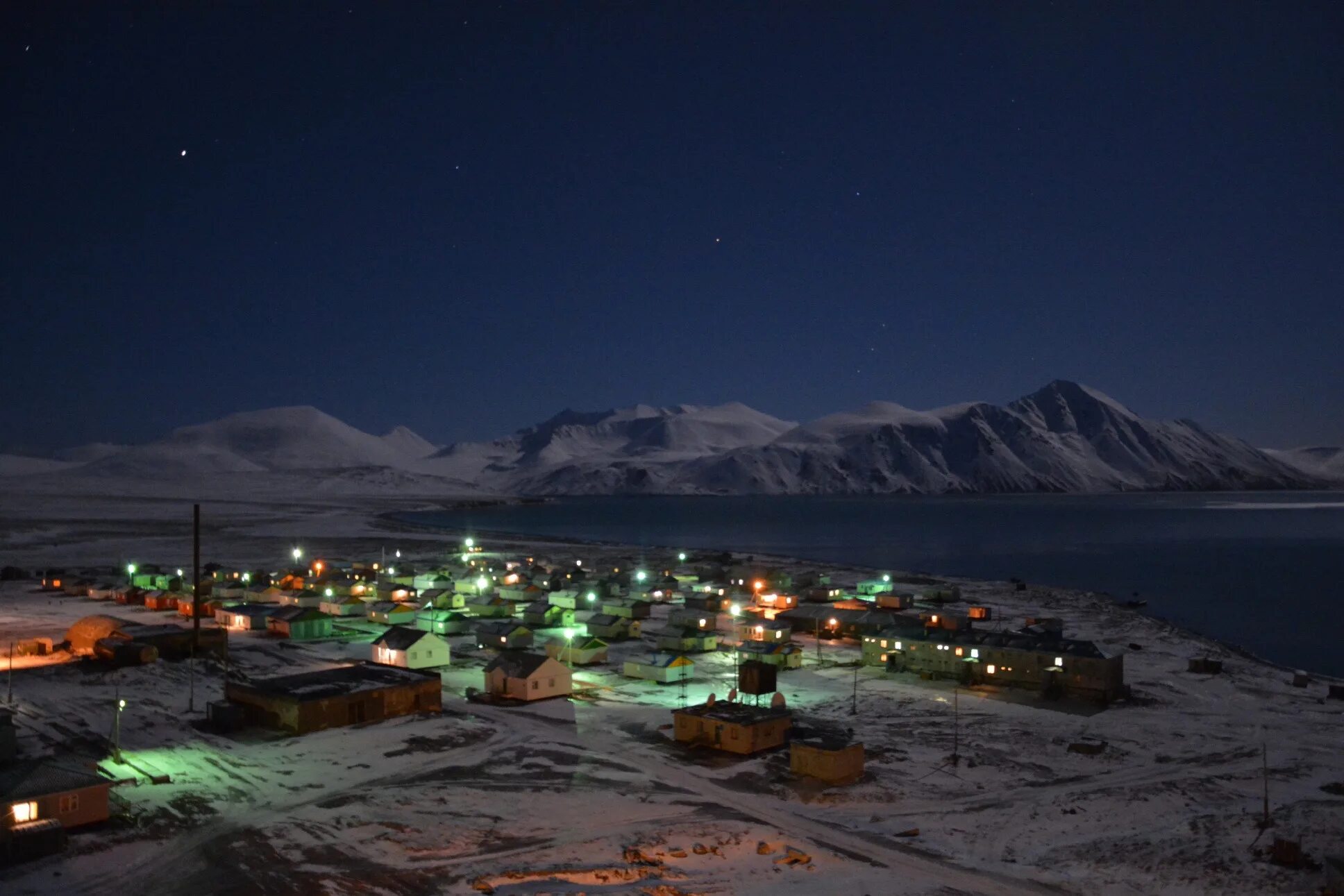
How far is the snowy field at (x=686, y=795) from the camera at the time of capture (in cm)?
1466

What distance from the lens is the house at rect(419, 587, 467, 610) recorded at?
44656 mm

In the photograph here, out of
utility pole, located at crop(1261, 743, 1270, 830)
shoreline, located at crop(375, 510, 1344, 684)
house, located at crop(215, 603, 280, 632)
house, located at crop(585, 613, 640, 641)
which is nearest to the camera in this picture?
utility pole, located at crop(1261, 743, 1270, 830)

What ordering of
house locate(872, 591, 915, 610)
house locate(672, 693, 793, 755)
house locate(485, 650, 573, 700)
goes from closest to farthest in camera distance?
house locate(672, 693, 793, 755) → house locate(485, 650, 573, 700) → house locate(872, 591, 915, 610)

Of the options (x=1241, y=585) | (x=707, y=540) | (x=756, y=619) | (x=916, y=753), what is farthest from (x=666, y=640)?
(x=707, y=540)

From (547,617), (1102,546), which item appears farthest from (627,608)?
(1102,546)

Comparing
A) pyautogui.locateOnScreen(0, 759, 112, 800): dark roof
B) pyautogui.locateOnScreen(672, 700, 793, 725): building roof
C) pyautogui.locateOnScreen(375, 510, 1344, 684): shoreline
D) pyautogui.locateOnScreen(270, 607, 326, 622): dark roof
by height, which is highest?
pyautogui.locateOnScreen(0, 759, 112, 800): dark roof

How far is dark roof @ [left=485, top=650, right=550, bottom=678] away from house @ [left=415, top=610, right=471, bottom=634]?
34.9ft

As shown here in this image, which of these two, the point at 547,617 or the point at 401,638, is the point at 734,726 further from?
the point at 547,617

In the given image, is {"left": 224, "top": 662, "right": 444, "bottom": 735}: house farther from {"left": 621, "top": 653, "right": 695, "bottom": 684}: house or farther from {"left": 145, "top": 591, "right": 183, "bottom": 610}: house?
{"left": 145, "top": 591, "right": 183, "bottom": 610}: house

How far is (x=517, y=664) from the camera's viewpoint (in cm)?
2698

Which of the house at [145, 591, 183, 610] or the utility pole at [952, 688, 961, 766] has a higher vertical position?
the house at [145, 591, 183, 610]

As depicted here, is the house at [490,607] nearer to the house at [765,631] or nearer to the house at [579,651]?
the house at [579,651]

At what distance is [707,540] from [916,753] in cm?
8102

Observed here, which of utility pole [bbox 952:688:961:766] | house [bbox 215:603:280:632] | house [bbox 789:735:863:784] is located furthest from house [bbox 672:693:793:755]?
house [bbox 215:603:280:632]
